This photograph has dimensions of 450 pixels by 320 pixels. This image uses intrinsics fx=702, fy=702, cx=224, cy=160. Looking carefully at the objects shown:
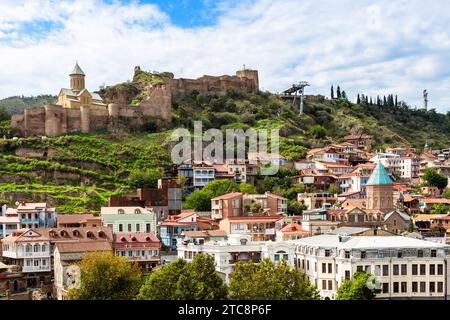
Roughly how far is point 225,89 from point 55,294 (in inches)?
1408

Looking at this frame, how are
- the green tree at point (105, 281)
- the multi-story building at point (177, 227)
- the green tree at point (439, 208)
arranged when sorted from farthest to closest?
the green tree at point (439, 208) < the multi-story building at point (177, 227) < the green tree at point (105, 281)

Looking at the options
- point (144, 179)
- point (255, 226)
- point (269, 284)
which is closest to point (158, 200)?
point (144, 179)

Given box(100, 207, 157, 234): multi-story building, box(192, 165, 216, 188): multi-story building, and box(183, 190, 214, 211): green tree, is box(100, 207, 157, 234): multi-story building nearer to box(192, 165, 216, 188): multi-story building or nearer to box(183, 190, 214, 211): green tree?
box(183, 190, 214, 211): green tree

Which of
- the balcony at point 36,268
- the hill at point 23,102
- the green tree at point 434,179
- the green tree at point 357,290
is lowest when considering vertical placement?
the balcony at point 36,268

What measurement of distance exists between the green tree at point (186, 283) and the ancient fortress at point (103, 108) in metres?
27.1

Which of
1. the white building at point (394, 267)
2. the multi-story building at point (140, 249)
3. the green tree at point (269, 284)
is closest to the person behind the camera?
the green tree at point (269, 284)

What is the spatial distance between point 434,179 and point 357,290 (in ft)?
87.4

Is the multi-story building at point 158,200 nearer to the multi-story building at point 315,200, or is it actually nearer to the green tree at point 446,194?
the multi-story building at point 315,200

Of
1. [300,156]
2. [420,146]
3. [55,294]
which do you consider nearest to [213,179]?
[300,156]

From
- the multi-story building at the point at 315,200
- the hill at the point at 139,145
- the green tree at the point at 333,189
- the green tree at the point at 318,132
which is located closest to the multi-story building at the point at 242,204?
the multi-story building at the point at 315,200

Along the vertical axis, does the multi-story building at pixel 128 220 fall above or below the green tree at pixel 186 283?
above

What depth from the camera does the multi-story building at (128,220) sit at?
29531 mm

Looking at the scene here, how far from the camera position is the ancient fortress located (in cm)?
4338
